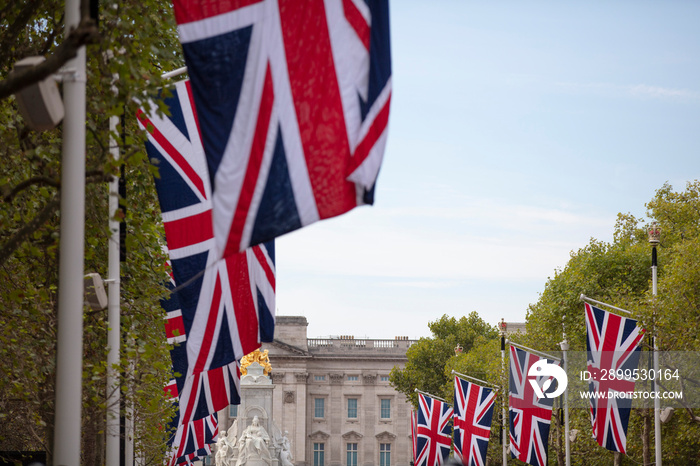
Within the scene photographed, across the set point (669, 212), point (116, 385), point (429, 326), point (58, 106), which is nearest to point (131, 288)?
point (116, 385)

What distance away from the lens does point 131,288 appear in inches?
666

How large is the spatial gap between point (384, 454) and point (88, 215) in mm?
92465

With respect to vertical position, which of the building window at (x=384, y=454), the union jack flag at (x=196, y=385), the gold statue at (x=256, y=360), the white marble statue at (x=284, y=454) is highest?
the gold statue at (x=256, y=360)

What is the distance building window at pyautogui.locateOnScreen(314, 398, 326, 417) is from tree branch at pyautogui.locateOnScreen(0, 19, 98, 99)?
10055 cm

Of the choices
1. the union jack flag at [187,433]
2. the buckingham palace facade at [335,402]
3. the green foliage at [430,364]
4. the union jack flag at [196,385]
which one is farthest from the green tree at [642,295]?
the buckingham palace facade at [335,402]

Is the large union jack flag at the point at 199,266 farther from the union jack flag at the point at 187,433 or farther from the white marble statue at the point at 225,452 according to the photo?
the white marble statue at the point at 225,452

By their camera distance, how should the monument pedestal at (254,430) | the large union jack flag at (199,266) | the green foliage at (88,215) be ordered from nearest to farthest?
the green foliage at (88,215) < the large union jack flag at (199,266) < the monument pedestal at (254,430)

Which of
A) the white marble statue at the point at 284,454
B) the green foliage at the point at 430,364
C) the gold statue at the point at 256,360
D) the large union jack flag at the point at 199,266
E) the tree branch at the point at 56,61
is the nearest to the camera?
the tree branch at the point at 56,61

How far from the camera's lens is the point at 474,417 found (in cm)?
3953

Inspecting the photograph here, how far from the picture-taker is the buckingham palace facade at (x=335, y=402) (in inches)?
4070

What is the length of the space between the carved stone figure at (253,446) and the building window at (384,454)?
42.4 meters

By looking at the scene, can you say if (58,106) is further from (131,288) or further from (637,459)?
(637,459)

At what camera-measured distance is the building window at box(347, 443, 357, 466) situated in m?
103

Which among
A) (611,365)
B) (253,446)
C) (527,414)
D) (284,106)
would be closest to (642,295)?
(527,414)
